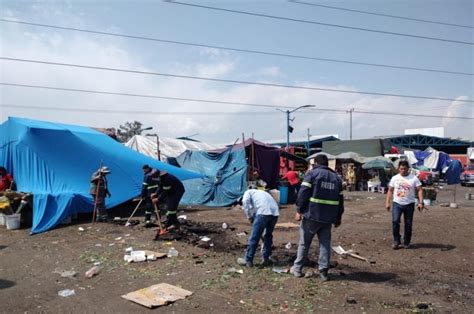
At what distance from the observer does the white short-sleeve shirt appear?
308 inches

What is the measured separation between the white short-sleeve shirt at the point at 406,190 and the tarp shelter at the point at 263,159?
9311 mm

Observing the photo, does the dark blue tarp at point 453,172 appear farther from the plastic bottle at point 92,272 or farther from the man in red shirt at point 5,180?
the plastic bottle at point 92,272

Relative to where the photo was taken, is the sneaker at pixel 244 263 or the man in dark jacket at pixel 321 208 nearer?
the man in dark jacket at pixel 321 208

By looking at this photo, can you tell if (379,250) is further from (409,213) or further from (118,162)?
(118,162)

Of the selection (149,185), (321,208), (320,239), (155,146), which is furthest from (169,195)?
(155,146)

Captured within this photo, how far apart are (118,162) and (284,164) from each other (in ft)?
37.2

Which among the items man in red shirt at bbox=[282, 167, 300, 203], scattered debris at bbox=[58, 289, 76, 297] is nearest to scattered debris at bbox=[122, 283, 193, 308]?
scattered debris at bbox=[58, 289, 76, 297]

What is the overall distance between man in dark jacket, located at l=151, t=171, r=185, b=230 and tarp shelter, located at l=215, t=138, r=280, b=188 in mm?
6906

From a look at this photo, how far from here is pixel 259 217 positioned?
643 cm

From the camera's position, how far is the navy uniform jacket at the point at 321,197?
573 centimetres

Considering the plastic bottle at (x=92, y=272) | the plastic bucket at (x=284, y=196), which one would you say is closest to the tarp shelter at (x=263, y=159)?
the plastic bucket at (x=284, y=196)

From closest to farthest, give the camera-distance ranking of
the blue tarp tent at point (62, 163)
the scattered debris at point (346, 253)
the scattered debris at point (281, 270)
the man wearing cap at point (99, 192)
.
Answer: the scattered debris at point (281, 270) → the scattered debris at point (346, 253) → the man wearing cap at point (99, 192) → the blue tarp tent at point (62, 163)

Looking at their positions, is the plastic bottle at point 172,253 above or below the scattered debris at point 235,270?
below

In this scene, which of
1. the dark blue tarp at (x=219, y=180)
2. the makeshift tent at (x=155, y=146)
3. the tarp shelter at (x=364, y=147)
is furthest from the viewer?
the tarp shelter at (x=364, y=147)
